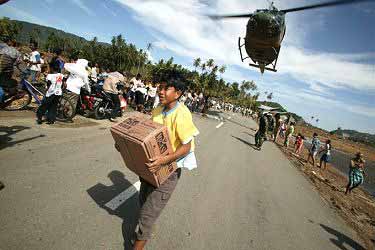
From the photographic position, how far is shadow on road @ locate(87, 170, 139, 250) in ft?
12.7

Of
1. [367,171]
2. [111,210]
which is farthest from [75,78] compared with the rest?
[367,171]

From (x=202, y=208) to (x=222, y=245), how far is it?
3.86ft

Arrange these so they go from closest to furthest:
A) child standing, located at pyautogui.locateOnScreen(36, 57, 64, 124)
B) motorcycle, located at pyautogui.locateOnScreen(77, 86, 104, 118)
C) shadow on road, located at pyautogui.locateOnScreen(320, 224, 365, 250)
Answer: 1. shadow on road, located at pyautogui.locateOnScreen(320, 224, 365, 250)
2. child standing, located at pyautogui.locateOnScreen(36, 57, 64, 124)
3. motorcycle, located at pyautogui.locateOnScreen(77, 86, 104, 118)

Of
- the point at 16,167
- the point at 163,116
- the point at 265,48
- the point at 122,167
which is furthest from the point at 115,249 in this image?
the point at 265,48

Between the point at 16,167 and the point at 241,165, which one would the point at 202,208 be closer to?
the point at 16,167

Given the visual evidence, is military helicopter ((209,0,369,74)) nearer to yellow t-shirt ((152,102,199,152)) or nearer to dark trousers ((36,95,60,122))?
dark trousers ((36,95,60,122))

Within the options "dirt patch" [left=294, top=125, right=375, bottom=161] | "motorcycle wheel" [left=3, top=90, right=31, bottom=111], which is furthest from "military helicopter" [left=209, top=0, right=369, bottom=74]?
"dirt patch" [left=294, top=125, right=375, bottom=161]

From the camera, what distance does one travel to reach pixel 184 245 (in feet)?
13.0

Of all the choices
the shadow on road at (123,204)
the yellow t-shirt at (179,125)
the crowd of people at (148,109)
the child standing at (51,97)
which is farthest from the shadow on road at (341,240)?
the child standing at (51,97)

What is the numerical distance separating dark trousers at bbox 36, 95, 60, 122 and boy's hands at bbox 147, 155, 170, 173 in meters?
6.48

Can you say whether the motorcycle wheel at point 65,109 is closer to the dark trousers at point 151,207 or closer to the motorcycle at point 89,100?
the motorcycle at point 89,100

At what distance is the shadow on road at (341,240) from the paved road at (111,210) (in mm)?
32

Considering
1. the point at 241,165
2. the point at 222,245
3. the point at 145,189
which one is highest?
the point at 145,189

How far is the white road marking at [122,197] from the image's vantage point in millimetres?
4446
